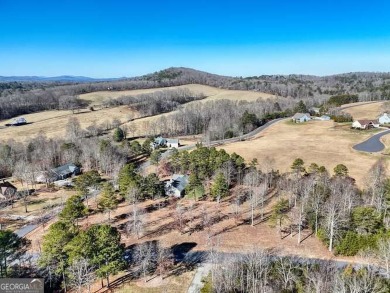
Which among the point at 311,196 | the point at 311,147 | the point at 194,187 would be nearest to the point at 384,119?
the point at 311,147

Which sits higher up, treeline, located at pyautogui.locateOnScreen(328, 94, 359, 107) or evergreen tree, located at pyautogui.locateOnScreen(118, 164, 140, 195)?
treeline, located at pyautogui.locateOnScreen(328, 94, 359, 107)

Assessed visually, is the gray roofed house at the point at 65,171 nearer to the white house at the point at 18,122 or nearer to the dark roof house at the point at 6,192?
the dark roof house at the point at 6,192

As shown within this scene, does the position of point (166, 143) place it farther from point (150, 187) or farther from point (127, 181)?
point (127, 181)

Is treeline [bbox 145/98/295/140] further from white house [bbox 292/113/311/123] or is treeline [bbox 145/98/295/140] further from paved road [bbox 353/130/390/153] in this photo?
paved road [bbox 353/130/390/153]

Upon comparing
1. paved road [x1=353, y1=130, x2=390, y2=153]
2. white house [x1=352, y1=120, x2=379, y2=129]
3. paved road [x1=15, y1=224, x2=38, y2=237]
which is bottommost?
paved road [x1=15, y1=224, x2=38, y2=237]

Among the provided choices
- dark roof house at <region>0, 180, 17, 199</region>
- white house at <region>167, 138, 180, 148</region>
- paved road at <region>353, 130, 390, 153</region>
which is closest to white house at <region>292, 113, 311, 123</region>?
paved road at <region>353, 130, 390, 153</region>

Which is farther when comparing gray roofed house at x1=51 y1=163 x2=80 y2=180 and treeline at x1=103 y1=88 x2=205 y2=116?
treeline at x1=103 y1=88 x2=205 y2=116

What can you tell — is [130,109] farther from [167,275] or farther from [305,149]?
[167,275]

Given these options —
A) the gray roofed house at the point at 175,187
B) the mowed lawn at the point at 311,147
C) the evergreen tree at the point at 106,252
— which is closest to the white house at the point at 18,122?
the mowed lawn at the point at 311,147
